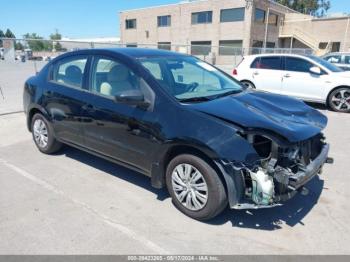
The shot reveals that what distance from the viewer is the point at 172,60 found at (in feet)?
13.7

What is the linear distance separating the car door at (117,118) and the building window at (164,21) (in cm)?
4014

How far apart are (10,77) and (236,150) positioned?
11452 millimetres

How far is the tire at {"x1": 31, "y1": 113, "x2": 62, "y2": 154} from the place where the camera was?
4906 mm

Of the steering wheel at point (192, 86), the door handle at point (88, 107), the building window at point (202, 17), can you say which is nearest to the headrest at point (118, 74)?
the door handle at point (88, 107)

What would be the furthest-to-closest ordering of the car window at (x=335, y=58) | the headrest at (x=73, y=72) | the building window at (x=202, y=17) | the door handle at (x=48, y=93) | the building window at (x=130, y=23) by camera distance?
the building window at (x=130, y=23), the building window at (x=202, y=17), the car window at (x=335, y=58), the door handle at (x=48, y=93), the headrest at (x=73, y=72)

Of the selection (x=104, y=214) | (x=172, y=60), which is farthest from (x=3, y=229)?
(x=172, y=60)

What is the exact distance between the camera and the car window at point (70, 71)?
14.0ft

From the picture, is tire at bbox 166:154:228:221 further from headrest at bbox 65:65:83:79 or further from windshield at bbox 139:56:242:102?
headrest at bbox 65:65:83:79

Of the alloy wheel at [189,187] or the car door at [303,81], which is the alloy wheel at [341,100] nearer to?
the car door at [303,81]

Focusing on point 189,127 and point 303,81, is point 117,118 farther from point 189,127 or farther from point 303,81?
point 303,81

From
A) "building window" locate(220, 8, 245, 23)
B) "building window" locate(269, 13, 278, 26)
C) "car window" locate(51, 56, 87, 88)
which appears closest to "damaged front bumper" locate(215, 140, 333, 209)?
"car window" locate(51, 56, 87, 88)

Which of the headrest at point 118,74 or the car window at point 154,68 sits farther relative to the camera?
the headrest at point 118,74

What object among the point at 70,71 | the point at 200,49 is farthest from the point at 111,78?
the point at 200,49

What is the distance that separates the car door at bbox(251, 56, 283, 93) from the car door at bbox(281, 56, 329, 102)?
198mm
